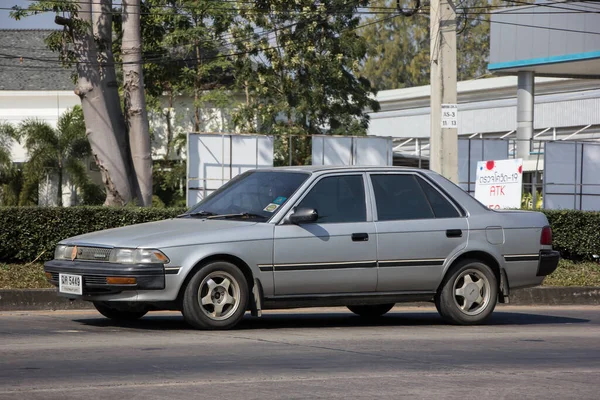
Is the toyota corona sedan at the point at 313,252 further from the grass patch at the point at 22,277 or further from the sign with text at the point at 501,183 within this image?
the sign with text at the point at 501,183

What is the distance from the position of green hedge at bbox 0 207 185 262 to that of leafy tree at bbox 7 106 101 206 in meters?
20.4

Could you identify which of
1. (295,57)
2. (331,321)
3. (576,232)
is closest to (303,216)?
(331,321)

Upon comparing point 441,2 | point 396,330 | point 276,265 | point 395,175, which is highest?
point 441,2

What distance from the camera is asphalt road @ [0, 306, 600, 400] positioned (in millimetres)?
6668

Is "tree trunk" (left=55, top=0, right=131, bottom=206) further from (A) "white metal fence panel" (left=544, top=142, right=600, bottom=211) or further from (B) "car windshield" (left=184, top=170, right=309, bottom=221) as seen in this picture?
(A) "white metal fence panel" (left=544, top=142, right=600, bottom=211)

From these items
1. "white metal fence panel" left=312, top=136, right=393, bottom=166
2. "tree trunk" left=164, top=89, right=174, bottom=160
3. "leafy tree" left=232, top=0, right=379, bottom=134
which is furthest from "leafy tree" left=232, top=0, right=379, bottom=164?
"white metal fence panel" left=312, top=136, right=393, bottom=166

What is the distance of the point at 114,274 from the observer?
934cm

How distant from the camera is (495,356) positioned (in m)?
8.54

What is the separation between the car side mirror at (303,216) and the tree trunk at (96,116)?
1122 cm

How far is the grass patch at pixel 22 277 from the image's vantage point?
45.4 feet

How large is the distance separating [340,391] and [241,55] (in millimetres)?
32383

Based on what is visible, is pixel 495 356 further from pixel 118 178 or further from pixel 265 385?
pixel 118 178

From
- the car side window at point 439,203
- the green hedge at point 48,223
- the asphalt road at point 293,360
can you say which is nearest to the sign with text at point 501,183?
the green hedge at point 48,223

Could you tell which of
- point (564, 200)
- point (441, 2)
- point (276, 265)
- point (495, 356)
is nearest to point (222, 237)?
point (276, 265)
